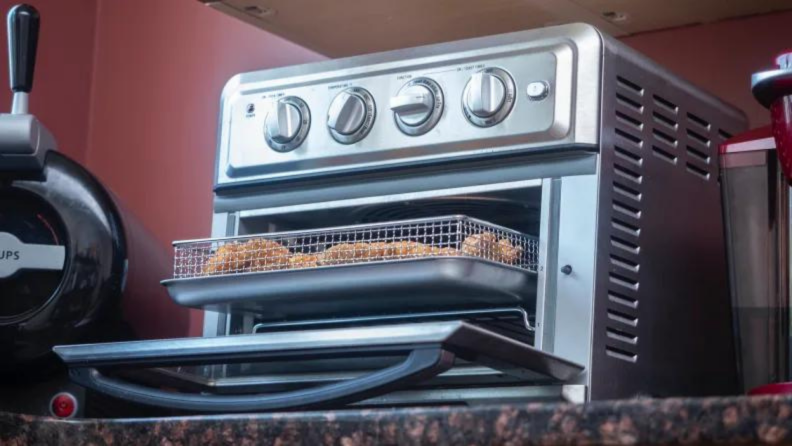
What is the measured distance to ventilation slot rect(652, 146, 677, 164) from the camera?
4.04ft

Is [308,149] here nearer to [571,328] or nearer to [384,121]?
[384,121]

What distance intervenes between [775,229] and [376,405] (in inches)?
16.0

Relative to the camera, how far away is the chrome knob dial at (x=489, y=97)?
1.19 metres

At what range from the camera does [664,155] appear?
1.25 metres

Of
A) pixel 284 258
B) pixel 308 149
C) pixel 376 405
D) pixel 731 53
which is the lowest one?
pixel 376 405

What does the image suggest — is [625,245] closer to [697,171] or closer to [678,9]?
[697,171]

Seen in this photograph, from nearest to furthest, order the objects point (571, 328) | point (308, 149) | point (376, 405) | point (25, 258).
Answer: point (571, 328) → point (376, 405) → point (308, 149) → point (25, 258)

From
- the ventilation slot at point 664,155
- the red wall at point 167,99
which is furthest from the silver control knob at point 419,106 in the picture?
the red wall at point 167,99

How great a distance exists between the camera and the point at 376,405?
1.20 m

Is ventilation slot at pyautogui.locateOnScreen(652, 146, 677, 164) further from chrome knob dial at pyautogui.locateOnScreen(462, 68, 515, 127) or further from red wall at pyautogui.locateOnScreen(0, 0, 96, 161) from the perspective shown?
red wall at pyautogui.locateOnScreen(0, 0, 96, 161)

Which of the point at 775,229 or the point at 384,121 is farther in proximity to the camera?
the point at 384,121

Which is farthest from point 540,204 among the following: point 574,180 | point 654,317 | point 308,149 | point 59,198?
point 59,198

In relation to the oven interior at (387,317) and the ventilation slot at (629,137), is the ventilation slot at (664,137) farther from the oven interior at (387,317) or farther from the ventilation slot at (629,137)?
the oven interior at (387,317)

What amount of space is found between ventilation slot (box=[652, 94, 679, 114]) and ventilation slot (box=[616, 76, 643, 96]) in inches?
1.2
